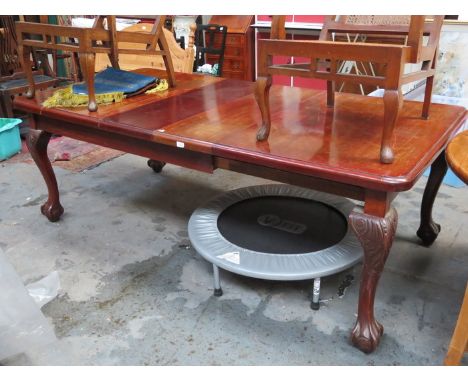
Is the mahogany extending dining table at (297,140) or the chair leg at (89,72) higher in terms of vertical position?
the chair leg at (89,72)

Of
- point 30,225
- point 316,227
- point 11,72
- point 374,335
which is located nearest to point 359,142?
point 316,227

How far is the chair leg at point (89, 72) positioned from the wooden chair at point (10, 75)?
6.39 feet

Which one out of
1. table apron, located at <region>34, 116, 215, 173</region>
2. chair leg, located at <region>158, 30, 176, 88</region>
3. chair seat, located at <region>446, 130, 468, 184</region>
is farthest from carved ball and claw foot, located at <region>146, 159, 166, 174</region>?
chair seat, located at <region>446, 130, 468, 184</region>

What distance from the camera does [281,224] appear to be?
69.2 inches

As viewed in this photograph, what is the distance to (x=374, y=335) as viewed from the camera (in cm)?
133

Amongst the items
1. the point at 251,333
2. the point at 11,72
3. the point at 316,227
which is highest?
the point at 11,72

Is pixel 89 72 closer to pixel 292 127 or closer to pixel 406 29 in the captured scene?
pixel 292 127

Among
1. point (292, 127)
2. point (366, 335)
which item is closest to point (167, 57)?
point (292, 127)

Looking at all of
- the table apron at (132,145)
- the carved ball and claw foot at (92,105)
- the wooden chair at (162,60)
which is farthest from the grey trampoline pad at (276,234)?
the wooden chair at (162,60)

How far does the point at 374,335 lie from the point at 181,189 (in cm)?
156

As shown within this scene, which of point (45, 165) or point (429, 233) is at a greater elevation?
point (45, 165)

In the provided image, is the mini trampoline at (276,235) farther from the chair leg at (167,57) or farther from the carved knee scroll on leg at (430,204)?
the chair leg at (167,57)

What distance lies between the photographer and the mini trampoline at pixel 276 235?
4.80ft
